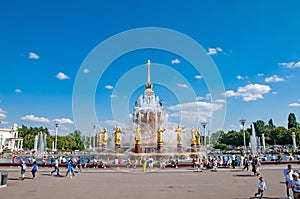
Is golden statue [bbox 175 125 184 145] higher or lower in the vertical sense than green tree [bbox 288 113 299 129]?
lower

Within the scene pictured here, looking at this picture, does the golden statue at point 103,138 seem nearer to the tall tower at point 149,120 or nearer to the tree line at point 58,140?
the tall tower at point 149,120

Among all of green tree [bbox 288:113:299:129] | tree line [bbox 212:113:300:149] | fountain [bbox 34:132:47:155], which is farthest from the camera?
green tree [bbox 288:113:299:129]

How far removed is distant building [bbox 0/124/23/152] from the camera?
414 feet

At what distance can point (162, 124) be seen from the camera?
4391 centimetres

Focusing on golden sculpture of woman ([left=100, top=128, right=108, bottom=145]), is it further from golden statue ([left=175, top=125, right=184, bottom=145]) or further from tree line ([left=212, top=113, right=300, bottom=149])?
tree line ([left=212, top=113, right=300, bottom=149])

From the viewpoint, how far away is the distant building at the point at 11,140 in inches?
4965

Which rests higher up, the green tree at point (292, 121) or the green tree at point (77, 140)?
the green tree at point (292, 121)

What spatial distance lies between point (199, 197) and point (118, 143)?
2532cm

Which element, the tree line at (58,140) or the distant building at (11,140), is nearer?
the tree line at (58,140)

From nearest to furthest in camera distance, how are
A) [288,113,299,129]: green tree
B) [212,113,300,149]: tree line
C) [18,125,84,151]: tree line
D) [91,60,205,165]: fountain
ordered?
[91,60,205,165]: fountain, [212,113,300,149]: tree line, [18,125,84,151]: tree line, [288,113,299,129]: green tree

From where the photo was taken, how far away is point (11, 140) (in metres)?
130

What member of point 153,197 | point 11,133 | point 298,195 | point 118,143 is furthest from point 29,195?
point 11,133

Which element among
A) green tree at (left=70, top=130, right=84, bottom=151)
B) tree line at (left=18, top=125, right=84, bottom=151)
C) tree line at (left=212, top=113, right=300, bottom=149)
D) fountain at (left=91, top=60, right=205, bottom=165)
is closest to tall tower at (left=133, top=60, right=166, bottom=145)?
fountain at (left=91, top=60, right=205, bottom=165)

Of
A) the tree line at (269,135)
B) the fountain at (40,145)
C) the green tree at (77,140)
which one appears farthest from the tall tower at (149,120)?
the green tree at (77,140)
